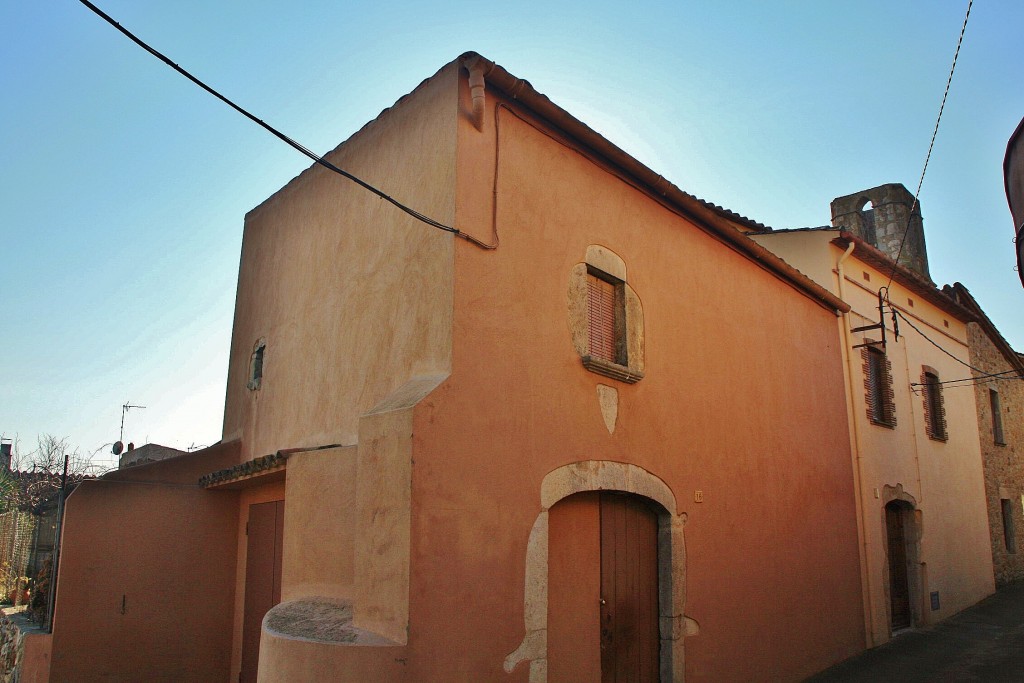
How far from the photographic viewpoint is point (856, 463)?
1084 centimetres

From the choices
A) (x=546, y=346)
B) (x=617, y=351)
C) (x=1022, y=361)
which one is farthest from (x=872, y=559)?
(x=1022, y=361)

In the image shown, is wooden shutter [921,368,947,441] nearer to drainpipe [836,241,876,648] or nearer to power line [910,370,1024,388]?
power line [910,370,1024,388]

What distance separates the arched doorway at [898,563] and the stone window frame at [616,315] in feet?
22.0

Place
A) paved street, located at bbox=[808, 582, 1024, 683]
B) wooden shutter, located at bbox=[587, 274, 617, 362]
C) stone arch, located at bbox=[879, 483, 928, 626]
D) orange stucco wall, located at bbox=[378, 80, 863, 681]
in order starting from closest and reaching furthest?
orange stucco wall, located at bbox=[378, 80, 863, 681] < wooden shutter, located at bbox=[587, 274, 617, 362] < paved street, located at bbox=[808, 582, 1024, 683] < stone arch, located at bbox=[879, 483, 928, 626]

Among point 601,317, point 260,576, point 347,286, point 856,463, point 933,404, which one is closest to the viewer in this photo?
point 601,317

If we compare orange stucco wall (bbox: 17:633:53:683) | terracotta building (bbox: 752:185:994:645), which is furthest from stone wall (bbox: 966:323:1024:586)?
orange stucco wall (bbox: 17:633:53:683)

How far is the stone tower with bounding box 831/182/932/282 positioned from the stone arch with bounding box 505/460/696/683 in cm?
1061

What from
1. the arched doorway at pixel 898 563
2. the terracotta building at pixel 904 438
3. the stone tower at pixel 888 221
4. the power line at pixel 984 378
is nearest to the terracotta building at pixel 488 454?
the terracotta building at pixel 904 438

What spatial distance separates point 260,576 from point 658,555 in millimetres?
4337

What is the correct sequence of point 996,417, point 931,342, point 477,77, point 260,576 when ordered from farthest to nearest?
point 996,417 < point 931,342 < point 260,576 < point 477,77

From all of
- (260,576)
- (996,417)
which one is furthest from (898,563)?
(260,576)

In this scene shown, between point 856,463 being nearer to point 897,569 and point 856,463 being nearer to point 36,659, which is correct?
point 897,569

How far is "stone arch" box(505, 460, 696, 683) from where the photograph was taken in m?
5.59

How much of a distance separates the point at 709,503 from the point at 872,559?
450 centimetres
